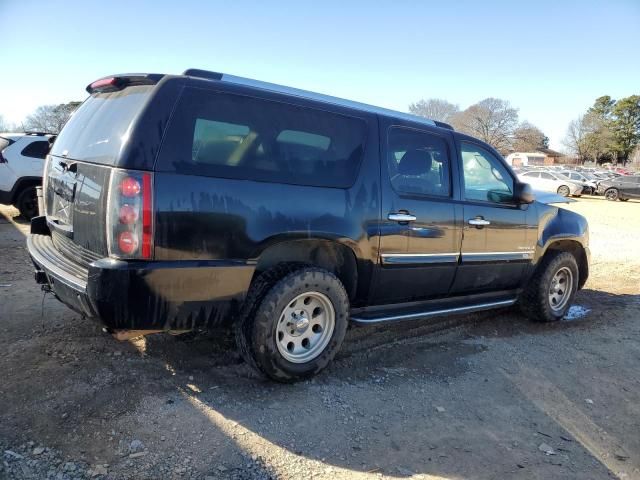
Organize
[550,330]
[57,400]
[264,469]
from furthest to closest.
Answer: [550,330] < [57,400] < [264,469]

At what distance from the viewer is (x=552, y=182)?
30.2 meters

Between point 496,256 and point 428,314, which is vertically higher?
point 496,256

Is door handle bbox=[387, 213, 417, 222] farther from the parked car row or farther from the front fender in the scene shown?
the parked car row

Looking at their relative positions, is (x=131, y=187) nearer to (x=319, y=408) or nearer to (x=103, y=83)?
(x=103, y=83)

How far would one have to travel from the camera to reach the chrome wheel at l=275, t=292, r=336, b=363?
3.45 metres

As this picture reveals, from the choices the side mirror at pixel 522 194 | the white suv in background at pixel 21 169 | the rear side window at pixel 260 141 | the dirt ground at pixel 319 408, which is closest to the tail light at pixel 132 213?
the rear side window at pixel 260 141

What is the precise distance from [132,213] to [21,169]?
825 centimetres

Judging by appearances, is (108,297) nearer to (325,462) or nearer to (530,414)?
(325,462)

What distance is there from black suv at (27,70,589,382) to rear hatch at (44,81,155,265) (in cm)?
1

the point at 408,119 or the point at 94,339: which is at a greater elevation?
the point at 408,119

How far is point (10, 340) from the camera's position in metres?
3.90

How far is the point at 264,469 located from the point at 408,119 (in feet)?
9.66

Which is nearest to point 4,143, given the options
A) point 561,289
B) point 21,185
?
→ point 21,185

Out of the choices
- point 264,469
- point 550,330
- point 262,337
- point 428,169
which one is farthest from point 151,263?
point 550,330
